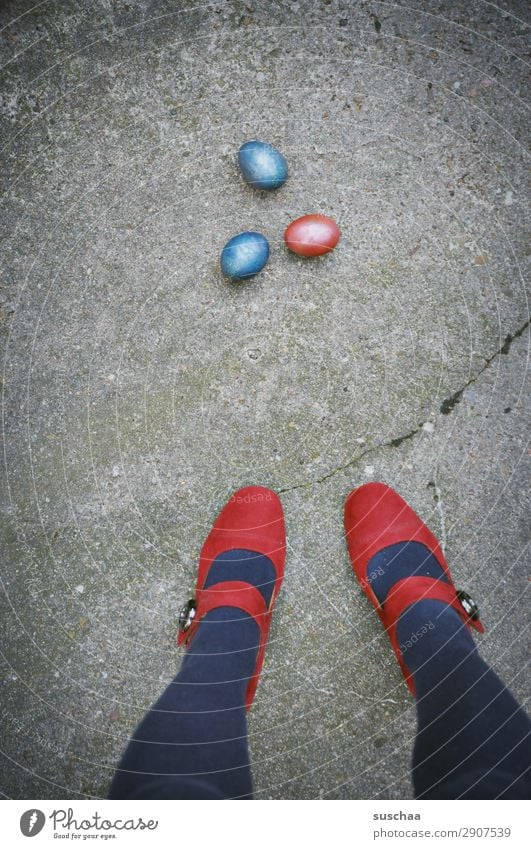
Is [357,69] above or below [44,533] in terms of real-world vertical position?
above

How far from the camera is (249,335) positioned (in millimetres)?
1713

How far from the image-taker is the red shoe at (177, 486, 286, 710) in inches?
63.7

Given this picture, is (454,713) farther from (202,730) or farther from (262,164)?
(262,164)

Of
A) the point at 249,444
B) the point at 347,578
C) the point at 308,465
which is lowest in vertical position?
the point at 347,578

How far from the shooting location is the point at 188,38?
1704 mm

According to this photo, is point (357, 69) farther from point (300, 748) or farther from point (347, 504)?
point (300, 748)

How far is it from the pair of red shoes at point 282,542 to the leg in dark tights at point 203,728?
0.05 meters

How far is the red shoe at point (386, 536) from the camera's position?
161 cm

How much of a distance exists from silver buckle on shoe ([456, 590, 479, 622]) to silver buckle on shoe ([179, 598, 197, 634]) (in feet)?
2.52

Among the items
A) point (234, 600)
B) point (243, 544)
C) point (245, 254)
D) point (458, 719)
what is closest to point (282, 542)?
point (243, 544)

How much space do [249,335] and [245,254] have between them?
0.24 m

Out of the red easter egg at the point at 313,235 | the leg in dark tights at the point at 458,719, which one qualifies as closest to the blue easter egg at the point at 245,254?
the red easter egg at the point at 313,235
